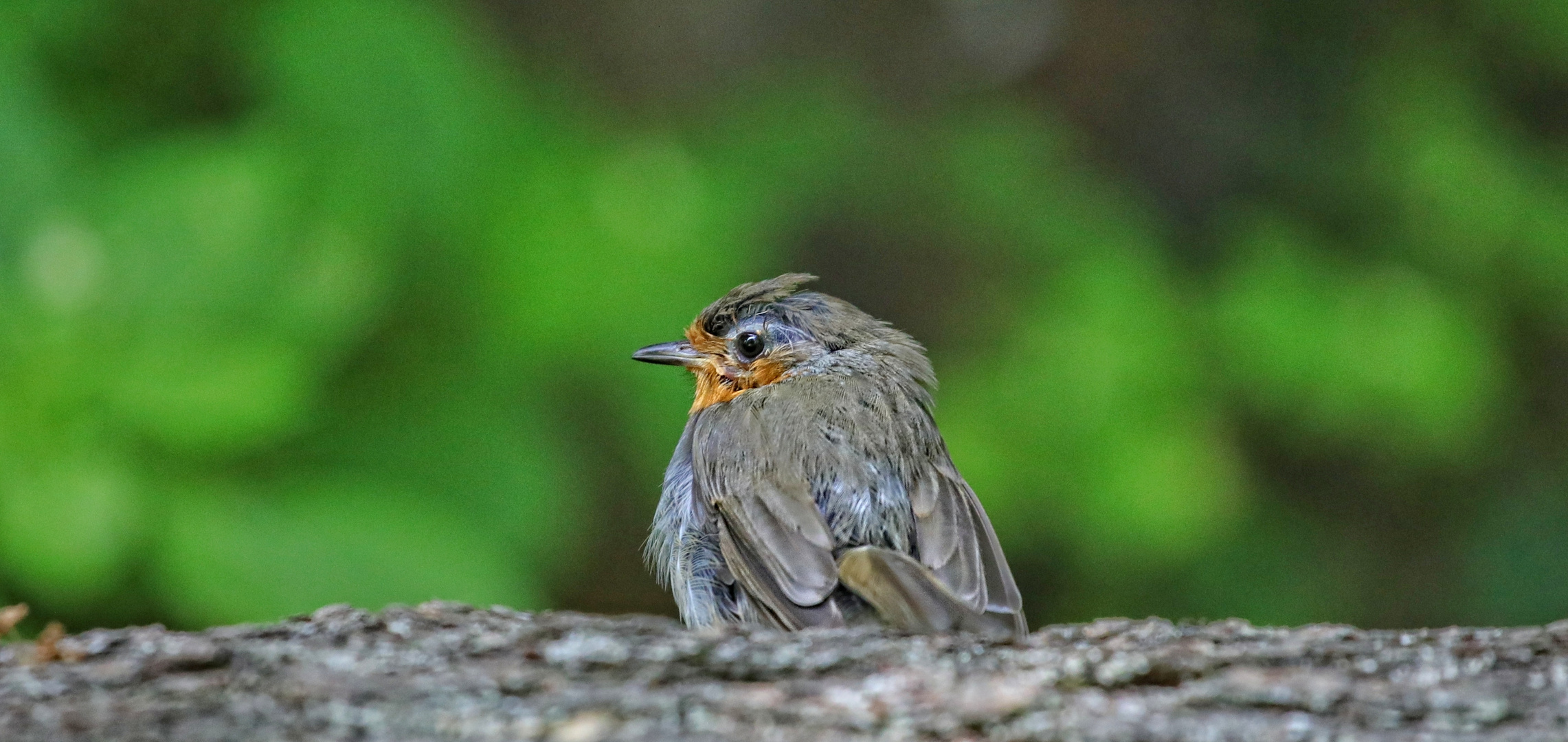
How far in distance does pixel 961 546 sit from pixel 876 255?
3711 millimetres

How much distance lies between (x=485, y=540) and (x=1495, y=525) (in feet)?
19.5

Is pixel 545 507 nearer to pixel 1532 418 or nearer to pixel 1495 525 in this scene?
pixel 1495 525

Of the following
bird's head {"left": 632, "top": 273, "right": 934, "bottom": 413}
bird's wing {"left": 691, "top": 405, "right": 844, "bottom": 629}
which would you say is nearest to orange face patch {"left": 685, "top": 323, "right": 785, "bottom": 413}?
bird's head {"left": 632, "top": 273, "right": 934, "bottom": 413}

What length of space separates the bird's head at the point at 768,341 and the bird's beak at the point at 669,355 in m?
0.01

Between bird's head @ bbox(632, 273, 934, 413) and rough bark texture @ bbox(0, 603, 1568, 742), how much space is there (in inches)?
94.7

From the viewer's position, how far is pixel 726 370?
5445 mm

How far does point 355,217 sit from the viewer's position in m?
4.74

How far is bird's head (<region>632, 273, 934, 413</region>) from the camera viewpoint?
5.43 meters

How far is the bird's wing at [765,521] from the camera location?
4.04m

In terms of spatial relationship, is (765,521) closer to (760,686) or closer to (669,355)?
(669,355)

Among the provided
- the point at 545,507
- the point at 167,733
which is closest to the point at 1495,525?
the point at 545,507

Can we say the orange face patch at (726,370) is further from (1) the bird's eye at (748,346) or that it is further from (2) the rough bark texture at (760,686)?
(2) the rough bark texture at (760,686)

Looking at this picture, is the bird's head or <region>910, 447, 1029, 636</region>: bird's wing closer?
<region>910, 447, 1029, 636</region>: bird's wing

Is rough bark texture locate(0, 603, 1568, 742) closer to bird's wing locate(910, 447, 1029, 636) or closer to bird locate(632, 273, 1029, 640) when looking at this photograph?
bird locate(632, 273, 1029, 640)
